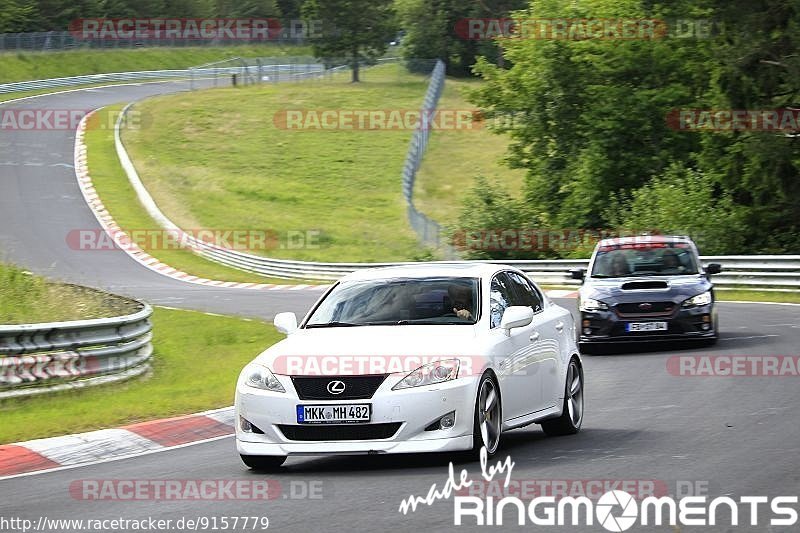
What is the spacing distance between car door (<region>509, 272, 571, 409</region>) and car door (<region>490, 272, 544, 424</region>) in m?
0.05

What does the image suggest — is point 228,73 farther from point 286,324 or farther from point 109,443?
point 286,324

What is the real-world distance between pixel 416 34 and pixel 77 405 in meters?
93.4

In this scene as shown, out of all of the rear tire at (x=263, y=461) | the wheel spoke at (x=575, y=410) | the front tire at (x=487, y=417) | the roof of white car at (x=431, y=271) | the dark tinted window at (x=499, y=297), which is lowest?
the wheel spoke at (x=575, y=410)

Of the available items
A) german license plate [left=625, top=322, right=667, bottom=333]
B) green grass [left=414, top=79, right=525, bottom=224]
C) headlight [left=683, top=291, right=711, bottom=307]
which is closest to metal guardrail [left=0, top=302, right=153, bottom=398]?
german license plate [left=625, top=322, right=667, bottom=333]

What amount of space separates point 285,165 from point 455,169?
8.48 metres

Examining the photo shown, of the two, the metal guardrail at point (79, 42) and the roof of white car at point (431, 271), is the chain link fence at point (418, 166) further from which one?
the roof of white car at point (431, 271)

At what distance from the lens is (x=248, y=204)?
2367 inches

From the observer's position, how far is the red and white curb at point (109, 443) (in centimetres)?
1130

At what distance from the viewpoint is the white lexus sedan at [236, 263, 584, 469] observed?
973 centimetres

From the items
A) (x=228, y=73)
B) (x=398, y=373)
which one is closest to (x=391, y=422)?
(x=398, y=373)

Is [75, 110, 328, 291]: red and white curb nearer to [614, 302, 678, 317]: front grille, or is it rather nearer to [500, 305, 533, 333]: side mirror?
[614, 302, 678, 317]: front grille

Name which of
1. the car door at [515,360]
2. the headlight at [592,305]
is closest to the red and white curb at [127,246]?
the headlight at [592,305]

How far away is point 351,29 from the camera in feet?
316

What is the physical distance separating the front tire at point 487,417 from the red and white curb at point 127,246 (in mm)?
28448
